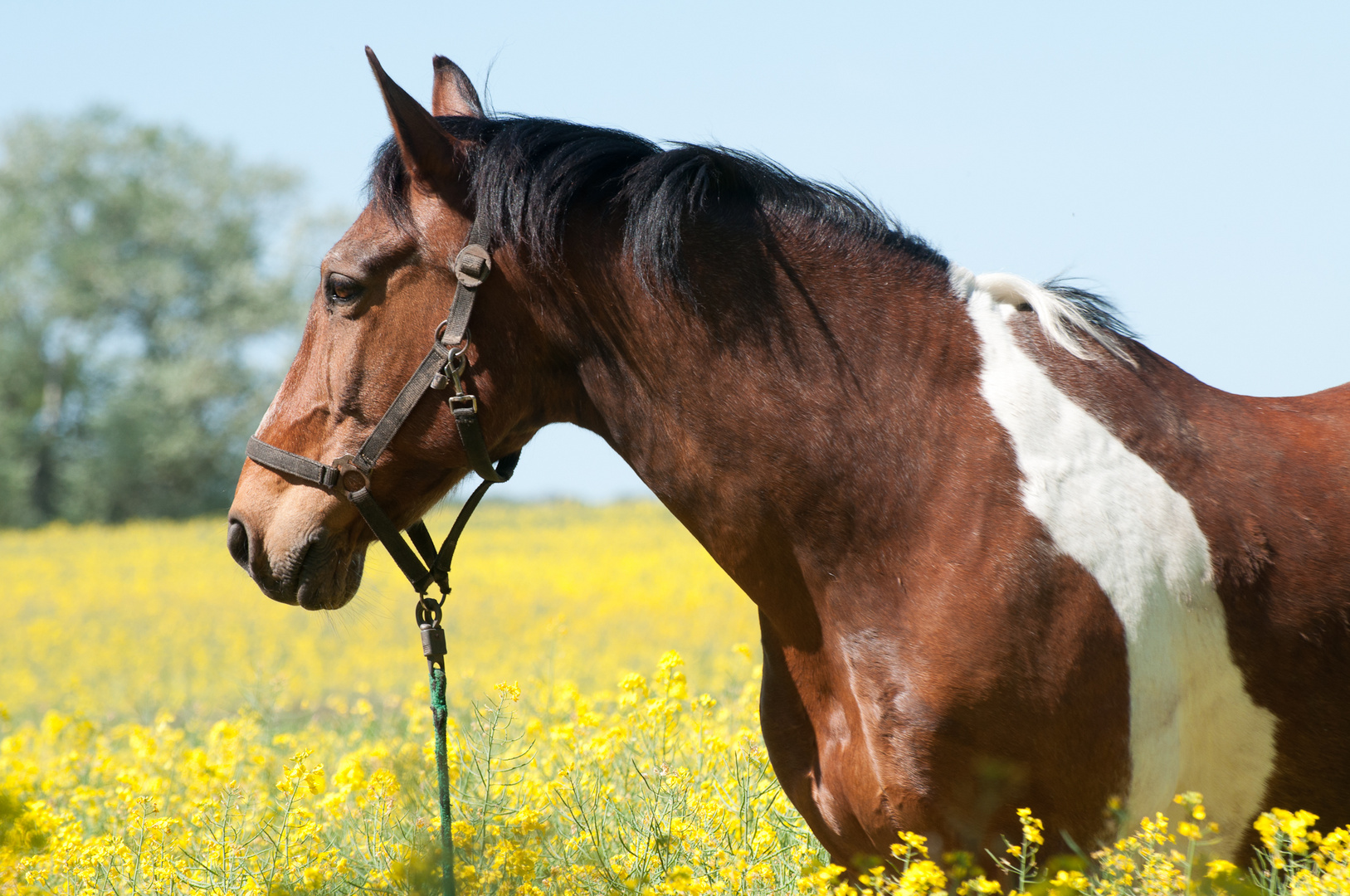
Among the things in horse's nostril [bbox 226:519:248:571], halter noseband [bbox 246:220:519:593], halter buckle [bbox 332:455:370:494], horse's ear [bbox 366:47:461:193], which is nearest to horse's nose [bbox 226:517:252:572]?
horse's nostril [bbox 226:519:248:571]

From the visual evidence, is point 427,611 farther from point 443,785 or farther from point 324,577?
point 443,785

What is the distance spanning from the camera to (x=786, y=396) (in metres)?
2.44

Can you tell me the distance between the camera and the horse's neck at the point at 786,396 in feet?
7.88

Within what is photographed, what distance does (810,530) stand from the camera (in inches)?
94.7

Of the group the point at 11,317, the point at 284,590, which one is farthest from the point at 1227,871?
the point at 11,317

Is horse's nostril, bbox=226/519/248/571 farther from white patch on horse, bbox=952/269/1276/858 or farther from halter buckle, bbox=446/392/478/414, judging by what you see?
white patch on horse, bbox=952/269/1276/858

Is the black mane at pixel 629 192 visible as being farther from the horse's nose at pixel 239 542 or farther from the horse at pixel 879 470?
the horse's nose at pixel 239 542

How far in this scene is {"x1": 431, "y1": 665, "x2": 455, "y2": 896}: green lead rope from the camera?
2.37 m

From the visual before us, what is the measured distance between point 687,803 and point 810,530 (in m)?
1.57

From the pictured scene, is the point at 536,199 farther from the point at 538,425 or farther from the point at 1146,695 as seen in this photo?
the point at 1146,695

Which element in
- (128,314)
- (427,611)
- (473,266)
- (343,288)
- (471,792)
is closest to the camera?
(473,266)

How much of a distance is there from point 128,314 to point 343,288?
39.4m

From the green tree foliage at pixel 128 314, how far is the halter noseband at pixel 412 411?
33172 millimetres

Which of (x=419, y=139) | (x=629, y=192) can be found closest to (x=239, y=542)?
(x=419, y=139)
